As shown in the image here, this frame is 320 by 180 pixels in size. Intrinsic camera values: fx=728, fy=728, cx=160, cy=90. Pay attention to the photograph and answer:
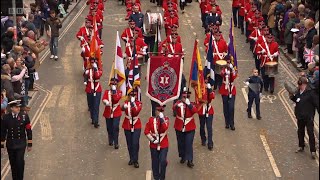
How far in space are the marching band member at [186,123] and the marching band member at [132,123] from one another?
33.7 inches

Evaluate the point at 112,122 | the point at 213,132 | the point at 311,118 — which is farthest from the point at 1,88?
the point at 311,118

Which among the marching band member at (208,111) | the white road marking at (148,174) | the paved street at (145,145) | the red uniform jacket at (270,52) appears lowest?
the white road marking at (148,174)

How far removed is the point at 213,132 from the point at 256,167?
2662 mm

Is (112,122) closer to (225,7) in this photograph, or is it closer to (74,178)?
(74,178)

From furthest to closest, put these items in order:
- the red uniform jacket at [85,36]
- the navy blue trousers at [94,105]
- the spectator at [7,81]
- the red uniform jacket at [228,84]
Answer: the red uniform jacket at [85,36] → the navy blue trousers at [94,105] → the red uniform jacket at [228,84] → the spectator at [7,81]

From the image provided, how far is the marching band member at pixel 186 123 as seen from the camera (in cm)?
1606

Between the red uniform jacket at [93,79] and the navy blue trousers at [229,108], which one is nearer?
the red uniform jacket at [93,79]

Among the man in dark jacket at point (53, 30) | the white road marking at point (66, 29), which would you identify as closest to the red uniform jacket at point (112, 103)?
the man in dark jacket at point (53, 30)

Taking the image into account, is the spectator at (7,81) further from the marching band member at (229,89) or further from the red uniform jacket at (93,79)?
the marching band member at (229,89)

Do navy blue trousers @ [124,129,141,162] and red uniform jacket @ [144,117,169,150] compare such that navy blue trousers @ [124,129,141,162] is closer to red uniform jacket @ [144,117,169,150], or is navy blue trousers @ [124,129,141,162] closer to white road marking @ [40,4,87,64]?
red uniform jacket @ [144,117,169,150]

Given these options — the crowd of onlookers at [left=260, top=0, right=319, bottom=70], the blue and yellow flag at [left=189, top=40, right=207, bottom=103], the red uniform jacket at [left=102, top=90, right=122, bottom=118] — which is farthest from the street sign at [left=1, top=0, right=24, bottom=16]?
the crowd of onlookers at [left=260, top=0, right=319, bottom=70]

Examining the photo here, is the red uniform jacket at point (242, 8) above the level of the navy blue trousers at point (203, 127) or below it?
above

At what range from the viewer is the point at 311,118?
1694 cm

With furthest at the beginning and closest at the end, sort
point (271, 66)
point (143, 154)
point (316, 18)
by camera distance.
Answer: point (316, 18) < point (271, 66) < point (143, 154)
